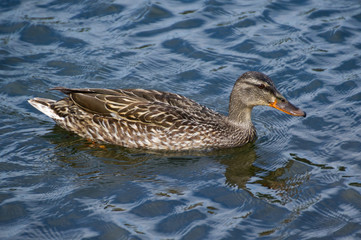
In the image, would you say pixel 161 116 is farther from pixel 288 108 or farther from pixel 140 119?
pixel 288 108

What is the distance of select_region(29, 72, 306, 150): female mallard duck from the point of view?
33.5 ft

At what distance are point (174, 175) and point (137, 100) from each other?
1827 mm

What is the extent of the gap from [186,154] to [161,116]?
2.71 ft

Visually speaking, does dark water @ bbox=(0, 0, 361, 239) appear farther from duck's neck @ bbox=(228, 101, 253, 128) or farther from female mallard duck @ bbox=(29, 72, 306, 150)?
duck's neck @ bbox=(228, 101, 253, 128)

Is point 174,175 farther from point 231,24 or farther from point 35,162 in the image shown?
point 231,24

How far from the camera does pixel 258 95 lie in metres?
10.4

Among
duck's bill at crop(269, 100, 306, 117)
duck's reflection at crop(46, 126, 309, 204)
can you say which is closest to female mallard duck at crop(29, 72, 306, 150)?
duck's bill at crop(269, 100, 306, 117)

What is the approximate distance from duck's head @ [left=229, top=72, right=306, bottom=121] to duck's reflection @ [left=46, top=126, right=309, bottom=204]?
2.72 ft

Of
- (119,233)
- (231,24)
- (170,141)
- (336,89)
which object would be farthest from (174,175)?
(231,24)

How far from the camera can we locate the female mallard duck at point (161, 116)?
33.5ft

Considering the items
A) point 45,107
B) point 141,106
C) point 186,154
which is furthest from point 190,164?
point 45,107

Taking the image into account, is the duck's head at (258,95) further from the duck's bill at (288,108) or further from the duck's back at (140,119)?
the duck's back at (140,119)

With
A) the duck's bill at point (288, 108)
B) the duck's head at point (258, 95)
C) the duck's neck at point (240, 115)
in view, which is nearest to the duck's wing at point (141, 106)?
the duck's neck at point (240, 115)

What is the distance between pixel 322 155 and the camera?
32.5 feet
